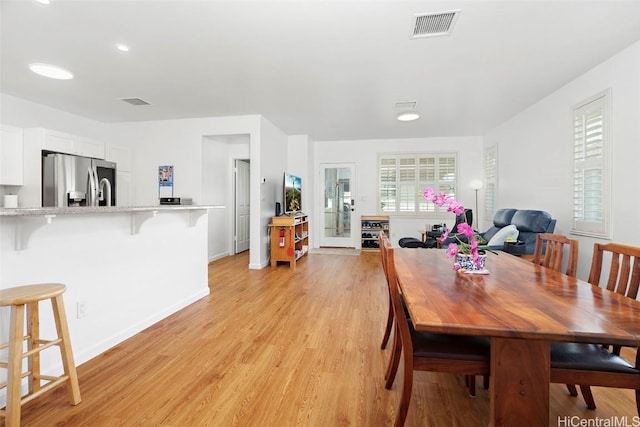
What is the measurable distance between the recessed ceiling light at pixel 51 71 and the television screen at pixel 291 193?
124 inches

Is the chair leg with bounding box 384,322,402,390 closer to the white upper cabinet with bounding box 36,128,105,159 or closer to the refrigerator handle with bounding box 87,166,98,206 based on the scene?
the refrigerator handle with bounding box 87,166,98,206

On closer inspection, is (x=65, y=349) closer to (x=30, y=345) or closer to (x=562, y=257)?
(x=30, y=345)

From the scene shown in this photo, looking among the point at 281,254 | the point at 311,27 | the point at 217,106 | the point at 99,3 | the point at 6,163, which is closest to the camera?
the point at 99,3

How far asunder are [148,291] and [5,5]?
2398 mm

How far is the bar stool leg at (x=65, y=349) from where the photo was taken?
1584mm

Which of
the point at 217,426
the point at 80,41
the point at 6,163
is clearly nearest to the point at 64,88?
the point at 6,163

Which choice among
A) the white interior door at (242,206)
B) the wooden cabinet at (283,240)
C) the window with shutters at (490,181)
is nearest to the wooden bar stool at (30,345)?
the wooden cabinet at (283,240)

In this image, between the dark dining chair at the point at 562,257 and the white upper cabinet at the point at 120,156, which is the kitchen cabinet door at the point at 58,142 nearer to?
the white upper cabinet at the point at 120,156

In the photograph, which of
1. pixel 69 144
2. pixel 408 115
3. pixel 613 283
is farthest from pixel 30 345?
pixel 408 115

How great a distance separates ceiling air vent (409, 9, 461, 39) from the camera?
2.35m

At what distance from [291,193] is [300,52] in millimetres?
3068

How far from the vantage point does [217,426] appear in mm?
1499

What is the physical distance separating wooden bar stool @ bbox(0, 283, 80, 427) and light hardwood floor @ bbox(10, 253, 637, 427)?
150 millimetres

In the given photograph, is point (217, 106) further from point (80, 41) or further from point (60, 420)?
point (60, 420)
